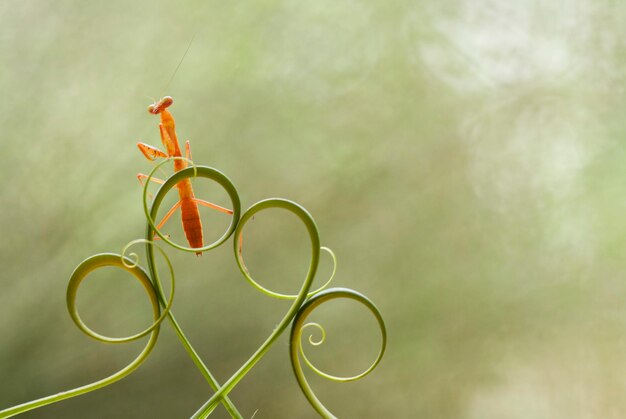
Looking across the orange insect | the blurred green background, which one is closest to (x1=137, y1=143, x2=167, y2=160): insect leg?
the orange insect

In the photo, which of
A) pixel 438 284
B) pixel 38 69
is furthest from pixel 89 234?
pixel 438 284

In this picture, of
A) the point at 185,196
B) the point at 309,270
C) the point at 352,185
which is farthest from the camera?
the point at 352,185

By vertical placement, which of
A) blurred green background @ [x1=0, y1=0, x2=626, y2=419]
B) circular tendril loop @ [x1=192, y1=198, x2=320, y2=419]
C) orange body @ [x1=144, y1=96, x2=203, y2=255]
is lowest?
circular tendril loop @ [x1=192, y1=198, x2=320, y2=419]

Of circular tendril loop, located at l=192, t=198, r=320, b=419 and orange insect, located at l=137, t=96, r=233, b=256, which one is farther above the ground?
orange insect, located at l=137, t=96, r=233, b=256

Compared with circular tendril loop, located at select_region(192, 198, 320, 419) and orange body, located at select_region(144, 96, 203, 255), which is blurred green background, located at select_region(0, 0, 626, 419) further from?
circular tendril loop, located at select_region(192, 198, 320, 419)

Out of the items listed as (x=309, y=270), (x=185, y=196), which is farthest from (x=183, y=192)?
(x=309, y=270)

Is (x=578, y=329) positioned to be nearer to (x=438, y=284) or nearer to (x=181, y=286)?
(x=438, y=284)

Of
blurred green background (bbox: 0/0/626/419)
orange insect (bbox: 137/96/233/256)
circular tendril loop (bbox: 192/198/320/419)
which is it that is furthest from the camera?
blurred green background (bbox: 0/0/626/419)

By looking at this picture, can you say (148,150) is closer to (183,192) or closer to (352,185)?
(183,192)

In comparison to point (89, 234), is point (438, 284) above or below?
above
